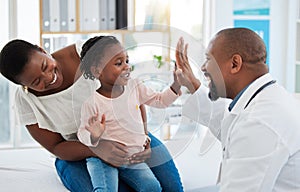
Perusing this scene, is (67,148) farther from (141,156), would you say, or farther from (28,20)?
(28,20)

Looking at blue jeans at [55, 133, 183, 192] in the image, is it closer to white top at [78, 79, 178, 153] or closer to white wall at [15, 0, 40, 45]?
white top at [78, 79, 178, 153]

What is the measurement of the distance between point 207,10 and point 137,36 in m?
2.05

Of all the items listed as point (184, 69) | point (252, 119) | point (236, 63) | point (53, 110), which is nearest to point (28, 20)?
point (53, 110)

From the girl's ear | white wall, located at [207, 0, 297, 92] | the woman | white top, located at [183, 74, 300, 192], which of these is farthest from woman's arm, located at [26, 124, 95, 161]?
white wall, located at [207, 0, 297, 92]

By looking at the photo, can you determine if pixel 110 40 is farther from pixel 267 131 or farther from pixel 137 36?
pixel 267 131

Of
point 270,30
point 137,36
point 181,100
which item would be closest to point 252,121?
point 181,100

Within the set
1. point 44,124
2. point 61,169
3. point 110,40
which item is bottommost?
point 61,169

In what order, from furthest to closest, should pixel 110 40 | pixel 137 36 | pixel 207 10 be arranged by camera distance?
pixel 207 10
pixel 137 36
pixel 110 40

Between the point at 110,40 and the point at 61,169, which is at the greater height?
the point at 110,40

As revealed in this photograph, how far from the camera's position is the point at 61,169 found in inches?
78.8

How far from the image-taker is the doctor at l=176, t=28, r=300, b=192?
4.09 ft

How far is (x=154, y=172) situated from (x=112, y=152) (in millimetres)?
221

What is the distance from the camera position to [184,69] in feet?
5.75

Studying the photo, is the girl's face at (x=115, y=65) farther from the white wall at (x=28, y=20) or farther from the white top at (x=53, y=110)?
the white wall at (x=28, y=20)
